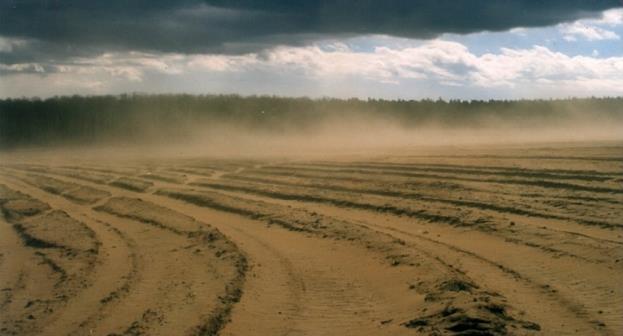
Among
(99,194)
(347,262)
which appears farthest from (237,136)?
(347,262)

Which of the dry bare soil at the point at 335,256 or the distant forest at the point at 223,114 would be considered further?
the distant forest at the point at 223,114

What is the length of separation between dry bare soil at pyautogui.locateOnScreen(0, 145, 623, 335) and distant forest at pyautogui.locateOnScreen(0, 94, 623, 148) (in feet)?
129

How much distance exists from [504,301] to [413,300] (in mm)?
814

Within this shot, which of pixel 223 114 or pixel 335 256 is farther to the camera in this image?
pixel 223 114

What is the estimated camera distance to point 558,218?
9688mm

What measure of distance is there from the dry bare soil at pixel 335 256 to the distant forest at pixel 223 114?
39459 mm

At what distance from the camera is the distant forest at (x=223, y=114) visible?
54.6 metres

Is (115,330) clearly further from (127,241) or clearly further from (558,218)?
(558,218)

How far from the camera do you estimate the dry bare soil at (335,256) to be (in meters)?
5.86

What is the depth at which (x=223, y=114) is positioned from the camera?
194 feet

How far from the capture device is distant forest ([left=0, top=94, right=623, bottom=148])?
54.6m

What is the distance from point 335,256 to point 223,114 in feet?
170

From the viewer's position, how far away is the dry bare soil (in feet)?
19.2

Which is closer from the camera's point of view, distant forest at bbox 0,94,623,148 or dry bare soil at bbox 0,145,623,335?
dry bare soil at bbox 0,145,623,335
